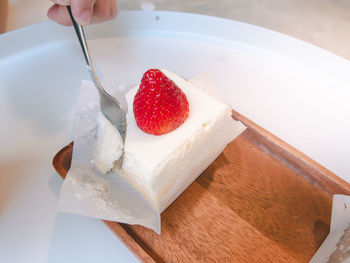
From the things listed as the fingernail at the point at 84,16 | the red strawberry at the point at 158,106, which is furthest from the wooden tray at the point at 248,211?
the fingernail at the point at 84,16

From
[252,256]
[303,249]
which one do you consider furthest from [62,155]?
[303,249]

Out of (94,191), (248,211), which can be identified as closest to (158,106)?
(94,191)

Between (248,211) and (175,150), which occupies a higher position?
(175,150)

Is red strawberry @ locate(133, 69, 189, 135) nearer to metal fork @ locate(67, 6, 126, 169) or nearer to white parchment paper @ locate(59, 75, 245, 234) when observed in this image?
metal fork @ locate(67, 6, 126, 169)

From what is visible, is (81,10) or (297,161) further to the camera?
(297,161)

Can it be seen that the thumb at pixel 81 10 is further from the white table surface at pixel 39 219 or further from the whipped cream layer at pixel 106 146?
the white table surface at pixel 39 219

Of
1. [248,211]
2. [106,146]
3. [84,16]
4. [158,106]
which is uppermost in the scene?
[84,16]

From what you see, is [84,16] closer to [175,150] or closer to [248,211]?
[175,150]
